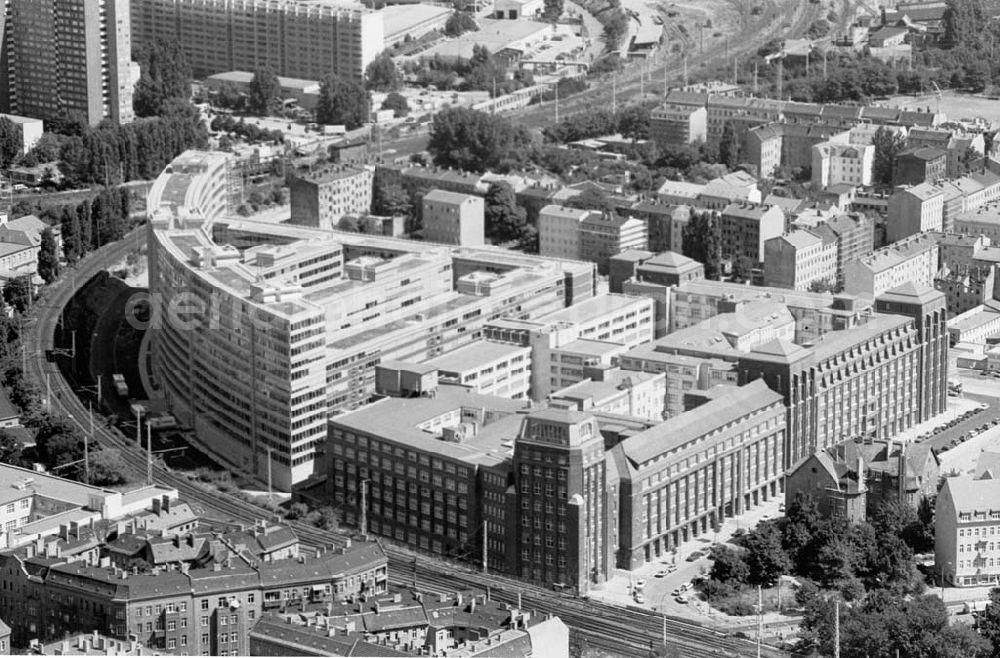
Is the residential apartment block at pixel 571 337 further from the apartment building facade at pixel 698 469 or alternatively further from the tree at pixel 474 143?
the tree at pixel 474 143

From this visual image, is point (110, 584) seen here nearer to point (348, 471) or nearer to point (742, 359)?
point (348, 471)

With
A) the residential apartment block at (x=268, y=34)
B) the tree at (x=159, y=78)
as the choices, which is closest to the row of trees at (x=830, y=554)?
the tree at (x=159, y=78)

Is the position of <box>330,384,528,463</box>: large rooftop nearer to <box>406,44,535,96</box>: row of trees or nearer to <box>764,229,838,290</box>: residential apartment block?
<box>764,229,838,290</box>: residential apartment block

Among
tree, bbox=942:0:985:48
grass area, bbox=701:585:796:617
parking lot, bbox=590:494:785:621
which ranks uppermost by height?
tree, bbox=942:0:985:48

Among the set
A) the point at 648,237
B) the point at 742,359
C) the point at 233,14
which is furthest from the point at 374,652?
the point at 233,14

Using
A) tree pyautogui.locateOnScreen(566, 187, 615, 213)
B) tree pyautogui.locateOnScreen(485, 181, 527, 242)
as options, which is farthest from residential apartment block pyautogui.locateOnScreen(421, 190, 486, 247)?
tree pyautogui.locateOnScreen(566, 187, 615, 213)

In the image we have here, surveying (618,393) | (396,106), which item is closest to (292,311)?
(618,393)
